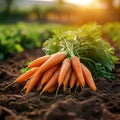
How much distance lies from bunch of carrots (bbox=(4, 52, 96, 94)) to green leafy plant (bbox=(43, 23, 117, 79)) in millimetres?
515

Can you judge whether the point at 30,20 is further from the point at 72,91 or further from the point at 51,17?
the point at 72,91

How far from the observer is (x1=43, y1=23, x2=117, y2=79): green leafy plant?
612cm

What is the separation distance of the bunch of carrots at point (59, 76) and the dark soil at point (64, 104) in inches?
5.2

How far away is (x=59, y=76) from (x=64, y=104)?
4.19ft

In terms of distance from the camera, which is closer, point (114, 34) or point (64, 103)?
point (64, 103)

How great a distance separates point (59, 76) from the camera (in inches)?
210

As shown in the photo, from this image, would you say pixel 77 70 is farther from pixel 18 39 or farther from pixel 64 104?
pixel 18 39

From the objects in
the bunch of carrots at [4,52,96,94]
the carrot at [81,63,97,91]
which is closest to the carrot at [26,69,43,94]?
the bunch of carrots at [4,52,96,94]

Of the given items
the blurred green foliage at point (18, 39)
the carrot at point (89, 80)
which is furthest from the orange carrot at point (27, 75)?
the blurred green foliage at point (18, 39)

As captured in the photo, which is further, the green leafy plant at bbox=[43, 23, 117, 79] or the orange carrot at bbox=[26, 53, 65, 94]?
the green leafy plant at bbox=[43, 23, 117, 79]

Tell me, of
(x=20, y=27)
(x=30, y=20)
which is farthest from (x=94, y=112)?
(x=30, y=20)

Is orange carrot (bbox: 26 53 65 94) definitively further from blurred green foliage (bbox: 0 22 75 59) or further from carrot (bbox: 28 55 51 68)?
blurred green foliage (bbox: 0 22 75 59)

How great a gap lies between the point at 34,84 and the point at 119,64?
2253mm

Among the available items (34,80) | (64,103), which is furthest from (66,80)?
(64,103)
